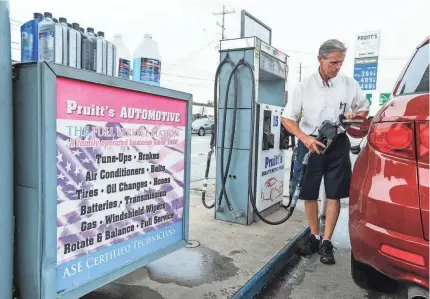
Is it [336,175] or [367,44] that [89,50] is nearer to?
[336,175]

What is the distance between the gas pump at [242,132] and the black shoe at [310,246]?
21.1 inches

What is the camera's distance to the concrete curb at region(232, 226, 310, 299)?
2.34 metres

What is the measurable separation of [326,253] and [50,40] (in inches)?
105

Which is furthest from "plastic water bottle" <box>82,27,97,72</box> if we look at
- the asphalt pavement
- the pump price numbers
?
the pump price numbers

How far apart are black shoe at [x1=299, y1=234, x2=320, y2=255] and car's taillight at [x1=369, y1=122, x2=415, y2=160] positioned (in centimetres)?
184

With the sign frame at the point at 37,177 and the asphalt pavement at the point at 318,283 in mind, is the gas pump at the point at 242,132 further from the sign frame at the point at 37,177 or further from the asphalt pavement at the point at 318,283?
the sign frame at the point at 37,177

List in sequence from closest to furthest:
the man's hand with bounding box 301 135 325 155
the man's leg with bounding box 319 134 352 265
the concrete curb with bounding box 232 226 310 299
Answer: the concrete curb with bounding box 232 226 310 299 < the man's hand with bounding box 301 135 325 155 < the man's leg with bounding box 319 134 352 265

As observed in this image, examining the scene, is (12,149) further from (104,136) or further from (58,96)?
(104,136)

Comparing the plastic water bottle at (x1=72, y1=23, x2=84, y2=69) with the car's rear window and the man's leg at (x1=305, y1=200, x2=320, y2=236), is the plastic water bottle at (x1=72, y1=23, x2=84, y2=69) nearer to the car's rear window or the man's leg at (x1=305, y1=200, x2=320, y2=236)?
the car's rear window

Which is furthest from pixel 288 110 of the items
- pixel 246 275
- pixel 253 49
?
pixel 246 275

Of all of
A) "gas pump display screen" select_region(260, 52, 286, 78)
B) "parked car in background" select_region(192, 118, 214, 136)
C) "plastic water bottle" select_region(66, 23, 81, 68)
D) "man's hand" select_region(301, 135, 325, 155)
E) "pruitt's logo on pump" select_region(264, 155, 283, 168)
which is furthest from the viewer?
"parked car in background" select_region(192, 118, 214, 136)

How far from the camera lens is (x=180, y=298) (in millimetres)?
2184

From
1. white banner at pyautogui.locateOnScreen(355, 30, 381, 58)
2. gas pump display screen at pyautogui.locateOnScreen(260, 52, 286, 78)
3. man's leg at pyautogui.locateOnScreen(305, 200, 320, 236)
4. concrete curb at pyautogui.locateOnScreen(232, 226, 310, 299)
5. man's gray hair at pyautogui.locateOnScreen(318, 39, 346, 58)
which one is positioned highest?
white banner at pyautogui.locateOnScreen(355, 30, 381, 58)

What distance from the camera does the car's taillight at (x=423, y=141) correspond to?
1.41 meters
